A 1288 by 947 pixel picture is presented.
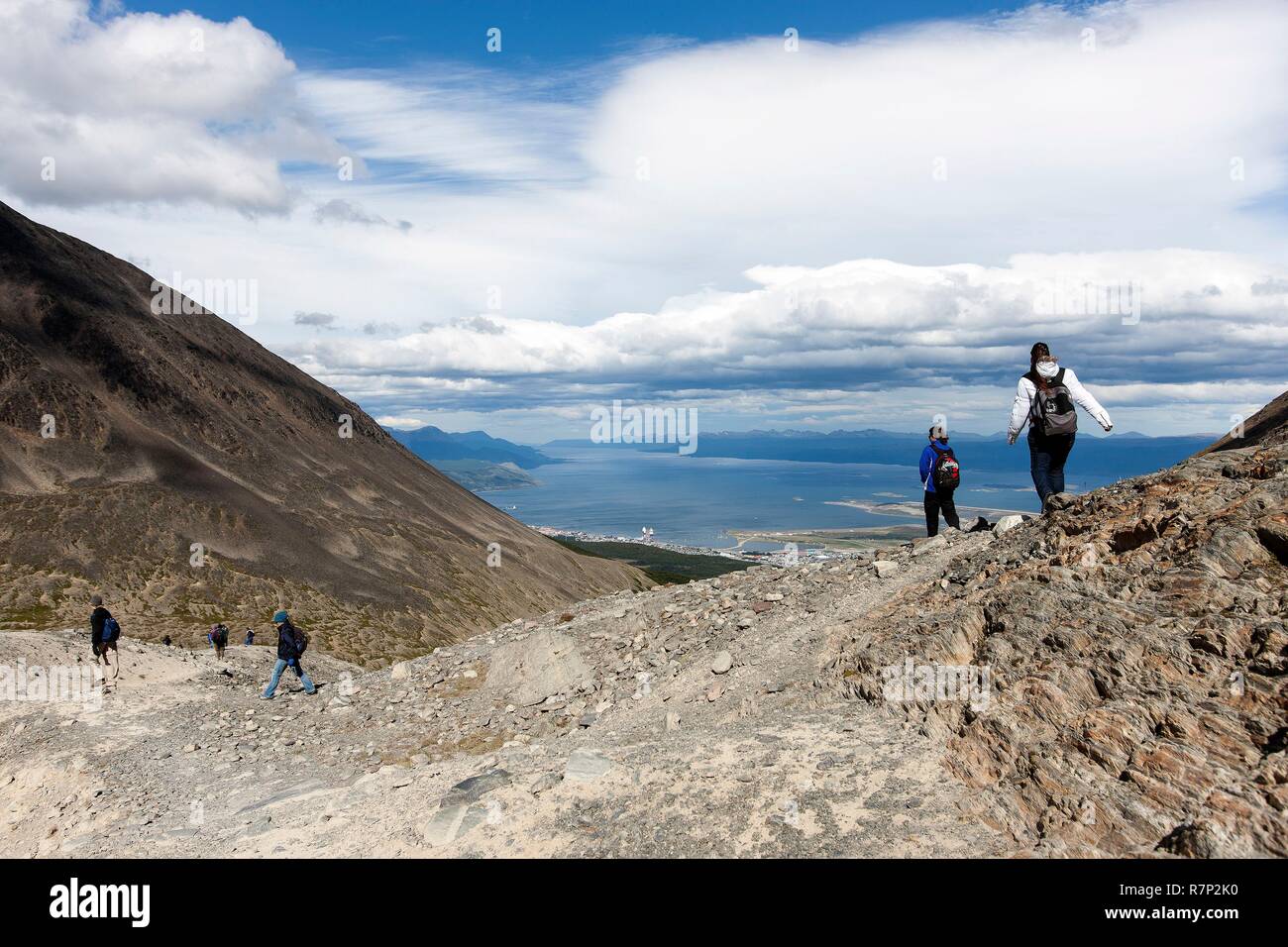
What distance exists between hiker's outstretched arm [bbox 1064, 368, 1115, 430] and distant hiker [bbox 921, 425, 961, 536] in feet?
12.8

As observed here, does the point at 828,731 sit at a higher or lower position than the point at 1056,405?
lower

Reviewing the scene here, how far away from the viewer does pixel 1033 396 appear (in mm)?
15422

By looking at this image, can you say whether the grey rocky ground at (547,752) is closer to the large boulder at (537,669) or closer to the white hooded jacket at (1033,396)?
the large boulder at (537,669)

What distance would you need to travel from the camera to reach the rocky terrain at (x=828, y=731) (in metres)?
9.24

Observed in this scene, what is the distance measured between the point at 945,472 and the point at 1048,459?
3133mm

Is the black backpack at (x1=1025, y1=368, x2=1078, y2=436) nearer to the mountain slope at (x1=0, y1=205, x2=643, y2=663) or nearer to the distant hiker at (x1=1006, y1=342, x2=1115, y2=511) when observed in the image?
the distant hiker at (x1=1006, y1=342, x2=1115, y2=511)

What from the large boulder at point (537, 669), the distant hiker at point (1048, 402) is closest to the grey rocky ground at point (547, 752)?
the large boulder at point (537, 669)

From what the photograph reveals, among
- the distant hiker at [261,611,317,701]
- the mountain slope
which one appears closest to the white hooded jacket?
the distant hiker at [261,611,317,701]

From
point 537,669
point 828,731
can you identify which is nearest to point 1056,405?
point 828,731

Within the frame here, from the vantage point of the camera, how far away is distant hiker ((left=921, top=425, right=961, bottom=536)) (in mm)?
19234

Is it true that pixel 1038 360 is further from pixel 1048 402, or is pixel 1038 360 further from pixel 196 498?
pixel 196 498
